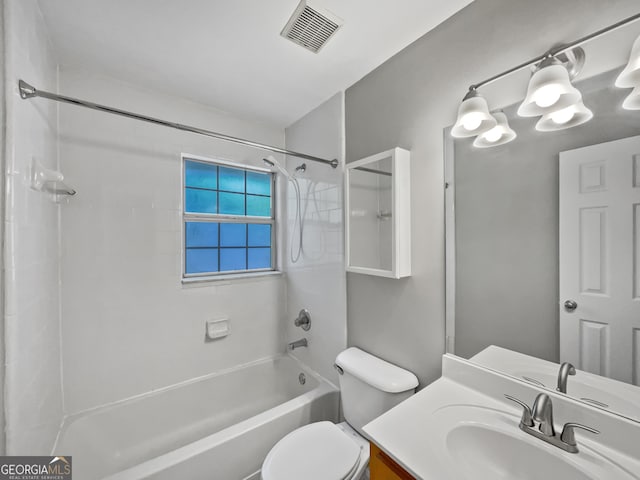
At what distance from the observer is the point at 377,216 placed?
144 centimetres

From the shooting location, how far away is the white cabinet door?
746 mm

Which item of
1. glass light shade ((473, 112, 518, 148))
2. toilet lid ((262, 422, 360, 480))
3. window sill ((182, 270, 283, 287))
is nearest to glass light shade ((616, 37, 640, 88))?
glass light shade ((473, 112, 518, 148))

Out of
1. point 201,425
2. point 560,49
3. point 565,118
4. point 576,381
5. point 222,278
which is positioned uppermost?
point 560,49

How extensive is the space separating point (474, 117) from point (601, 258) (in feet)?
2.06

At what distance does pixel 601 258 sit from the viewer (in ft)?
2.60

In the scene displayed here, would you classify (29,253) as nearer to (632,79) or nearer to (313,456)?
(313,456)

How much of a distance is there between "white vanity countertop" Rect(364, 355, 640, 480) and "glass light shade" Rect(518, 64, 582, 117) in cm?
95

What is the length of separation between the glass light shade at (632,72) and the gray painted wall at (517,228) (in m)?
0.03

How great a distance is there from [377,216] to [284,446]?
122 centimetres

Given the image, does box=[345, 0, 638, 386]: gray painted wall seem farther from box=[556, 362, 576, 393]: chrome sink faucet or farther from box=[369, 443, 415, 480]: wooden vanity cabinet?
box=[369, 443, 415, 480]: wooden vanity cabinet

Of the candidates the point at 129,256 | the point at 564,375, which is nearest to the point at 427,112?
the point at 564,375

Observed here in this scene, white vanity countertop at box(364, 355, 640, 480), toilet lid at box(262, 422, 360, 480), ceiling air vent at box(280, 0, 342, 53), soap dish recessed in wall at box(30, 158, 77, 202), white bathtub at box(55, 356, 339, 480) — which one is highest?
ceiling air vent at box(280, 0, 342, 53)

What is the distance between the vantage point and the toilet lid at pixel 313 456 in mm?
1073

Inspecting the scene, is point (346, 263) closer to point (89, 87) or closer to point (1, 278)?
point (1, 278)
